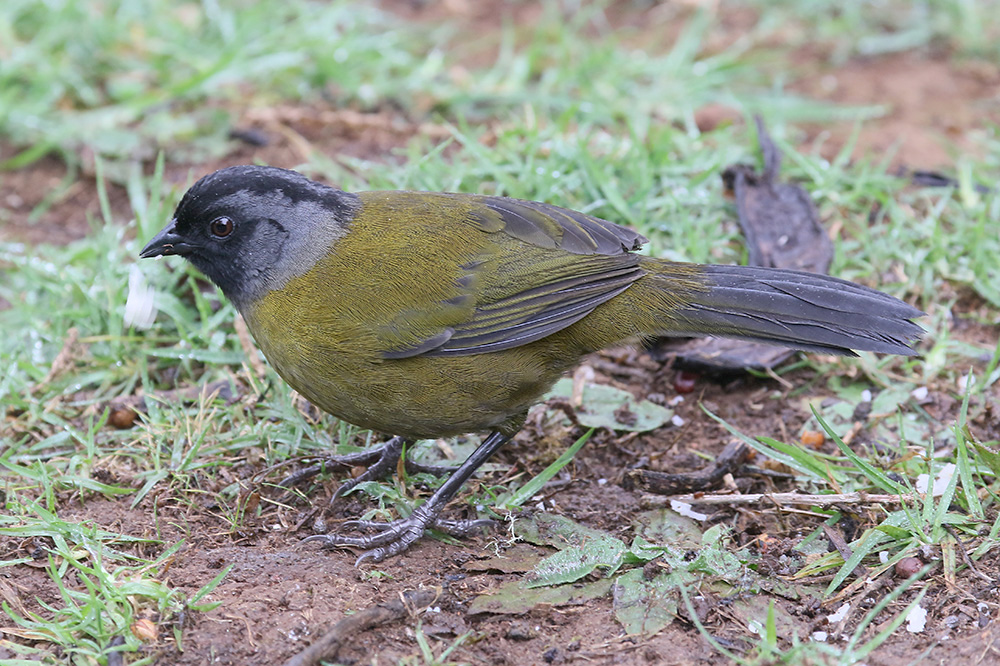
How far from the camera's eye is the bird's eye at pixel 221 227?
426cm

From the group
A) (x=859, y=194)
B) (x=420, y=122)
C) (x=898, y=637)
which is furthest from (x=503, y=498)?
(x=420, y=122)

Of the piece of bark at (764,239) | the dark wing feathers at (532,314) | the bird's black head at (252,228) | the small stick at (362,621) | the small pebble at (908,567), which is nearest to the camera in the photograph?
the small stick at (362,621)

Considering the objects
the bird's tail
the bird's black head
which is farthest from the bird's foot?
the bird's tail

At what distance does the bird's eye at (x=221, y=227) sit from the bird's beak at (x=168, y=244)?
12 cm

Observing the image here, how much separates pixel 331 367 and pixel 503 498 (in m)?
0.90

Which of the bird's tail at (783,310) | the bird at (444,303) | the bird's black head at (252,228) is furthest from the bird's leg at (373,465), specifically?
the bird's tail at (783,310)

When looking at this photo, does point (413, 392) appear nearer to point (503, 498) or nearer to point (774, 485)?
point (503, 498)

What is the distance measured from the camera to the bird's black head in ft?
13.8

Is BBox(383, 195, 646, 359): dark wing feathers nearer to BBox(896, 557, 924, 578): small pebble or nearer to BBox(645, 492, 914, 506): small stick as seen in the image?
BBox(645, 492, 914, 506): small stick

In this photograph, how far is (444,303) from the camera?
412 centimetres

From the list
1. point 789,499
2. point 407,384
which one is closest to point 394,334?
point 407,384

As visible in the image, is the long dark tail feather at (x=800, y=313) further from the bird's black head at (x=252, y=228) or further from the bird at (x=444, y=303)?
the bird's black head at (x=252, y=228)

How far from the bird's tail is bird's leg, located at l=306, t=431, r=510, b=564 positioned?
3.00 feet

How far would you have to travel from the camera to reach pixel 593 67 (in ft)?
23.8
